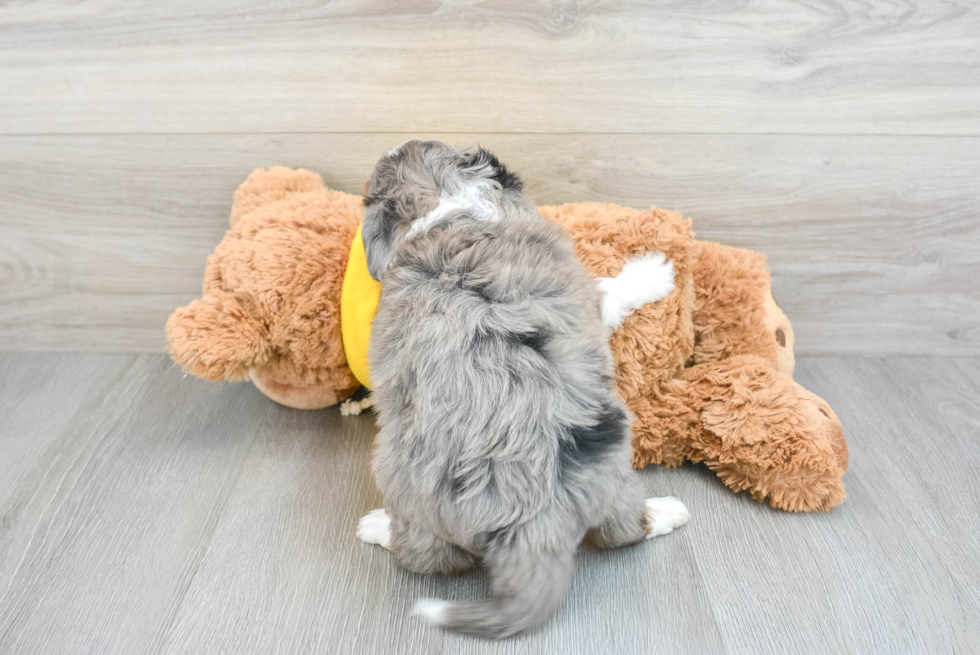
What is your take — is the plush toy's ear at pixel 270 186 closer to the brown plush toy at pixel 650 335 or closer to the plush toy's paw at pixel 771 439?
the brown plush toy at pixel 650 335

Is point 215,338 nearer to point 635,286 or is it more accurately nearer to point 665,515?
point 635,286

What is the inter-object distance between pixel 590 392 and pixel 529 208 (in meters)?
0.37

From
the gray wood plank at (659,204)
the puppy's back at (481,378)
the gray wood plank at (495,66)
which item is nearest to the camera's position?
the puppy's back at (481,378)

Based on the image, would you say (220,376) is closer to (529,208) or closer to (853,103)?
(529,208)

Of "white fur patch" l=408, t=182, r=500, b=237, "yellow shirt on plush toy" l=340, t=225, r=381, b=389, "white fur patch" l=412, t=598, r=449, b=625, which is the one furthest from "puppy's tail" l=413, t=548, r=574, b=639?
"white fur patch" l=408, t=182, r=500, b=237

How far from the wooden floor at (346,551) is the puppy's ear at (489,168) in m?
0.65

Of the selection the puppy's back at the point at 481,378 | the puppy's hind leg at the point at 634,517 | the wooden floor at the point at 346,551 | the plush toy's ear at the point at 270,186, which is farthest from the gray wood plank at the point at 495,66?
the puppy's hind leg at the point at 634,517

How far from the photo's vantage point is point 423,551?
104 centimetres

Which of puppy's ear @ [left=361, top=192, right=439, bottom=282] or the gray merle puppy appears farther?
puppy's ear @ [left=361, top=192, right=439, bottom=282]

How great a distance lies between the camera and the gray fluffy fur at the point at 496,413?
91 centimetres

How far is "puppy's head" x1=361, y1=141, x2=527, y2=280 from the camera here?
1074 mm

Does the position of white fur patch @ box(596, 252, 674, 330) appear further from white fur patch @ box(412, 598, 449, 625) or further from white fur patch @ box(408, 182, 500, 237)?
white fur patch @ box(412, 598, 449, 625)

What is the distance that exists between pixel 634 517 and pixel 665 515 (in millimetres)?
127

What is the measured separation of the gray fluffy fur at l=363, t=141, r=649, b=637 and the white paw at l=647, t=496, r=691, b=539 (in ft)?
0.38
